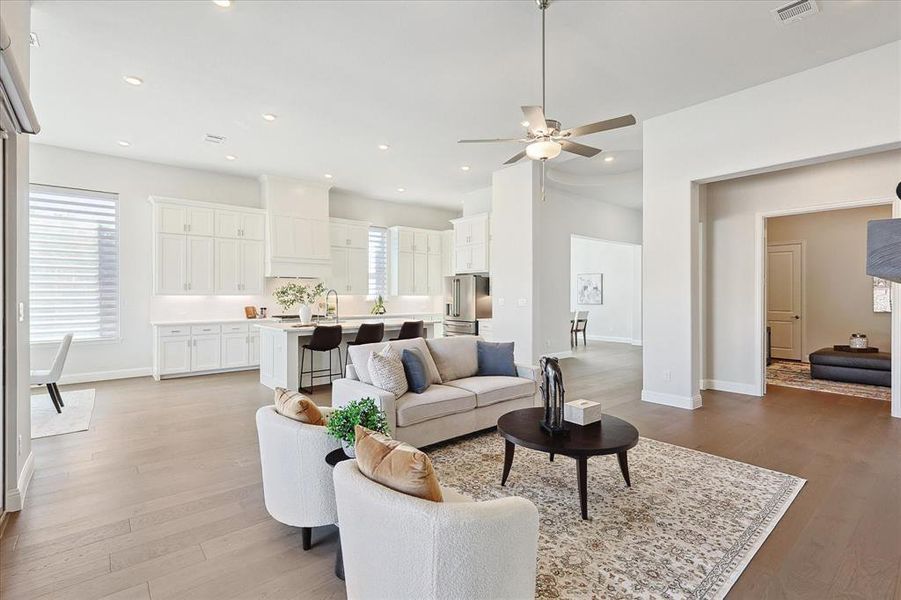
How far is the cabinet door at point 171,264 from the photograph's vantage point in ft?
23.0

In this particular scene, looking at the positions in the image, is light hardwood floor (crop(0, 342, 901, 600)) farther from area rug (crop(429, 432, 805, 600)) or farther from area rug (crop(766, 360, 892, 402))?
area rug (crop(766, 360, 892, 402))

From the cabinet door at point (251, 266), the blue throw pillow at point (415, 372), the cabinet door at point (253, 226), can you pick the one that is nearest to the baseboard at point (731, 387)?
the blue throw pillow at point (415, 372)

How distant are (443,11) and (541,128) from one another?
1.16m

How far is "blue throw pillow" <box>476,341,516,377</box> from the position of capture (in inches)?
179

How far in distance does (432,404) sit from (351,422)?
1580 millimetres

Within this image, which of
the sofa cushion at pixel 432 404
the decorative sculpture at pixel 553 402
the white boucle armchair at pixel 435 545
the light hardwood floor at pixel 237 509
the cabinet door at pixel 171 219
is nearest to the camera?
the white boucle armchair at pixel 435 545

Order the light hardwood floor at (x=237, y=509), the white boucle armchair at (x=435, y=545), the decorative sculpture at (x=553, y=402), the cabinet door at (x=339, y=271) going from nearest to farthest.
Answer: the white boucle armchair at (x=435, y=545), the light hardwood floor at (x=237, y=509), the decorative sculpture at (x=553, y=402), the cabinet door at (x=339, y=271)

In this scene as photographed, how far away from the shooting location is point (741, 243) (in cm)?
587

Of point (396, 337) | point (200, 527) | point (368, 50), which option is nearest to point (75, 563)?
point (200, 527)

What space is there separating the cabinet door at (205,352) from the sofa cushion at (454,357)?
444 cm

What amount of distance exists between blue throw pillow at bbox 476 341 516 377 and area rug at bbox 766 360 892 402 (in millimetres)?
4511

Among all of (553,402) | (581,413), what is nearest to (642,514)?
(581,413)

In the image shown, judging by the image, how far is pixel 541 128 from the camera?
10.8 feet

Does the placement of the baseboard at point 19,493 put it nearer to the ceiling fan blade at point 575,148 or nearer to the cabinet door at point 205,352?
the cabinet door at point 205,352
